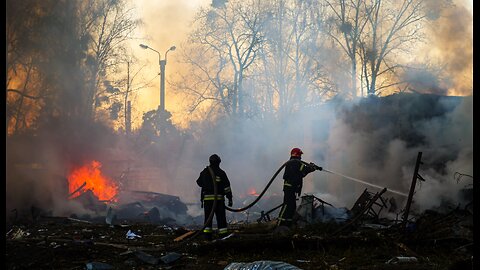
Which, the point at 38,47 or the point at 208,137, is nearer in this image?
the point at 38,47

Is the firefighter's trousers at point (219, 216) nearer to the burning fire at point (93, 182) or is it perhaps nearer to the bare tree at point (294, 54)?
the burning fire at point (93, 182)

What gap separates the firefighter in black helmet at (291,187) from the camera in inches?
392

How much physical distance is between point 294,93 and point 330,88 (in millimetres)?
2965

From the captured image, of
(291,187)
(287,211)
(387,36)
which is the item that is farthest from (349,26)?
(287,211)

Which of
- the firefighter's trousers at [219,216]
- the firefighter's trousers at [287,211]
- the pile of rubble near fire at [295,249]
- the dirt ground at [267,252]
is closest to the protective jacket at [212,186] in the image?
the firefighter's trousers at [219,216]

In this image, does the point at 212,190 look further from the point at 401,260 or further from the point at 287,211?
the point at 401,260

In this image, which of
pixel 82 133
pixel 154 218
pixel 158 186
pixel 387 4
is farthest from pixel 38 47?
pixel 387 4

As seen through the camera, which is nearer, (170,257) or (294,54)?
(170,257)

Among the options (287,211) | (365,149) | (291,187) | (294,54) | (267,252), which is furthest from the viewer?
(294,54)

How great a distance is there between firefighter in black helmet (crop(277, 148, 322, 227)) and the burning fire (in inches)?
401

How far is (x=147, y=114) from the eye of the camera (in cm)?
3331

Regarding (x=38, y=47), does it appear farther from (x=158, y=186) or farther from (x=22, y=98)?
(x=158, y=186)

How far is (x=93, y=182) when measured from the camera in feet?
64.7

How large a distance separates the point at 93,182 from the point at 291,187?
1174 cm
